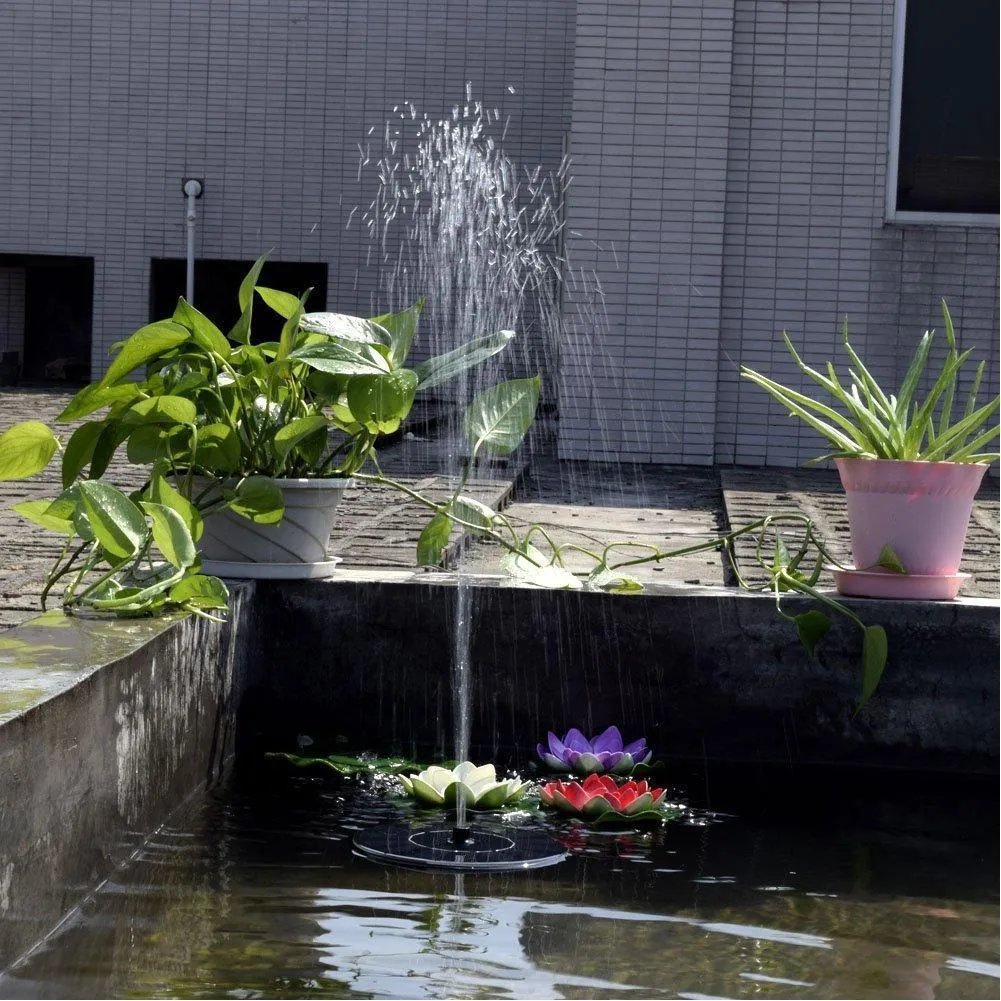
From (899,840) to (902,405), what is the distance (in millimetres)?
925

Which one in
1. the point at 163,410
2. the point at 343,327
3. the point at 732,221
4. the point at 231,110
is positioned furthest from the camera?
the point at 231,110

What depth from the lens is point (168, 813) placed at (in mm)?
2486

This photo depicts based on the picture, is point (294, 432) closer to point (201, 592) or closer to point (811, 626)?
point (201, 592)

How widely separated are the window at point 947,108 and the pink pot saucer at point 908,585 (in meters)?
4.49

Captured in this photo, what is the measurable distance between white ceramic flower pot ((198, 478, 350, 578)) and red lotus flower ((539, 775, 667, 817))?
803 millimetres

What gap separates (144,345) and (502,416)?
0.78 metres

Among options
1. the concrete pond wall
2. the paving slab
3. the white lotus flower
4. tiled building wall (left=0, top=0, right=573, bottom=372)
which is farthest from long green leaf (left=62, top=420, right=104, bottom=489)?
tiled building wall (left=0, top=0, right=573, bottom=372)

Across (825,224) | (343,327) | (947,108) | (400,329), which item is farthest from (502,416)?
(947,108)

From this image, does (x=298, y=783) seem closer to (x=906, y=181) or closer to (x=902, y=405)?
(x=902, y=405)

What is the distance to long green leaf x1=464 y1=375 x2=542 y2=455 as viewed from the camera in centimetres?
309

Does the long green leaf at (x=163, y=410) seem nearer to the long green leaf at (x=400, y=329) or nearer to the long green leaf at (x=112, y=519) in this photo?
the long green leaf at (x=112, y=519)

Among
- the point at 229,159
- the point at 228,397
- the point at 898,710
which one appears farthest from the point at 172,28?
the point at 898,710

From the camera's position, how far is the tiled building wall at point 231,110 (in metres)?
9.85

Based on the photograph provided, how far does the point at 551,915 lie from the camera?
2.12 meters
